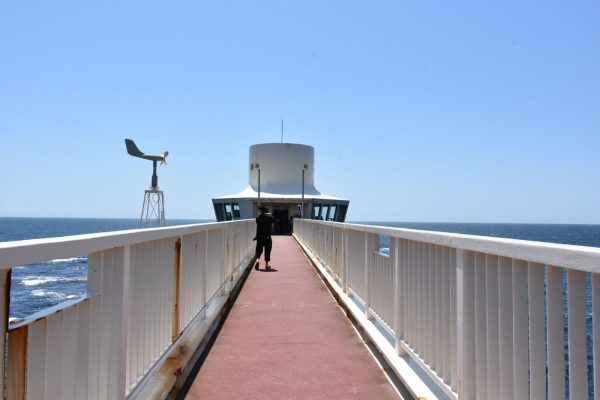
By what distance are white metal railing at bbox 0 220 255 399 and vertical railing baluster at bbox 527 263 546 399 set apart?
2.17m

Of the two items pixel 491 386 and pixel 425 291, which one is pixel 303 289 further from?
pixel 491 386

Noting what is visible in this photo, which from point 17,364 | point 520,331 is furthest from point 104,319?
point 520,331

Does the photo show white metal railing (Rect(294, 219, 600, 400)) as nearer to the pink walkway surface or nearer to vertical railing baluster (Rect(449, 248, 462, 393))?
vertical railing baluster (Rect(449, 248, 462, 393))

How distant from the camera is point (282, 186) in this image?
52.5 m

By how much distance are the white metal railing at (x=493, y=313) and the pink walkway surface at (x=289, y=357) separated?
56cm

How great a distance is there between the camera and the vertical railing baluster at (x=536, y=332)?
2.12m

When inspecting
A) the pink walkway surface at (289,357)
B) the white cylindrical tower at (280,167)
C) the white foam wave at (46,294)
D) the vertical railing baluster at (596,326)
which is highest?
the white cylindrical tower at (280,167)

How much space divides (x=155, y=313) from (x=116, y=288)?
996 millimetres

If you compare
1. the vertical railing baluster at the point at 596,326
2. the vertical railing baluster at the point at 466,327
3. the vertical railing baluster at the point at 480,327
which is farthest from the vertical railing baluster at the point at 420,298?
the vertical railing baluster at the point at 596,326

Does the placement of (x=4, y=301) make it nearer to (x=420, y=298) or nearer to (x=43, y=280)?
(x=420, y=298)

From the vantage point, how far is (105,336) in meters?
2.82

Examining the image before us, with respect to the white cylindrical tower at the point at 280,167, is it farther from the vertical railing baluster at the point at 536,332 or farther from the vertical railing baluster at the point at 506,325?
the vertical railing baluster at the point at 536,332

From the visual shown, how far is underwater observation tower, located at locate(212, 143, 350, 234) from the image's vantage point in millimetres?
50062

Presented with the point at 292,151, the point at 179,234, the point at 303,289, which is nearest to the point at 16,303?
the point at 303,289
